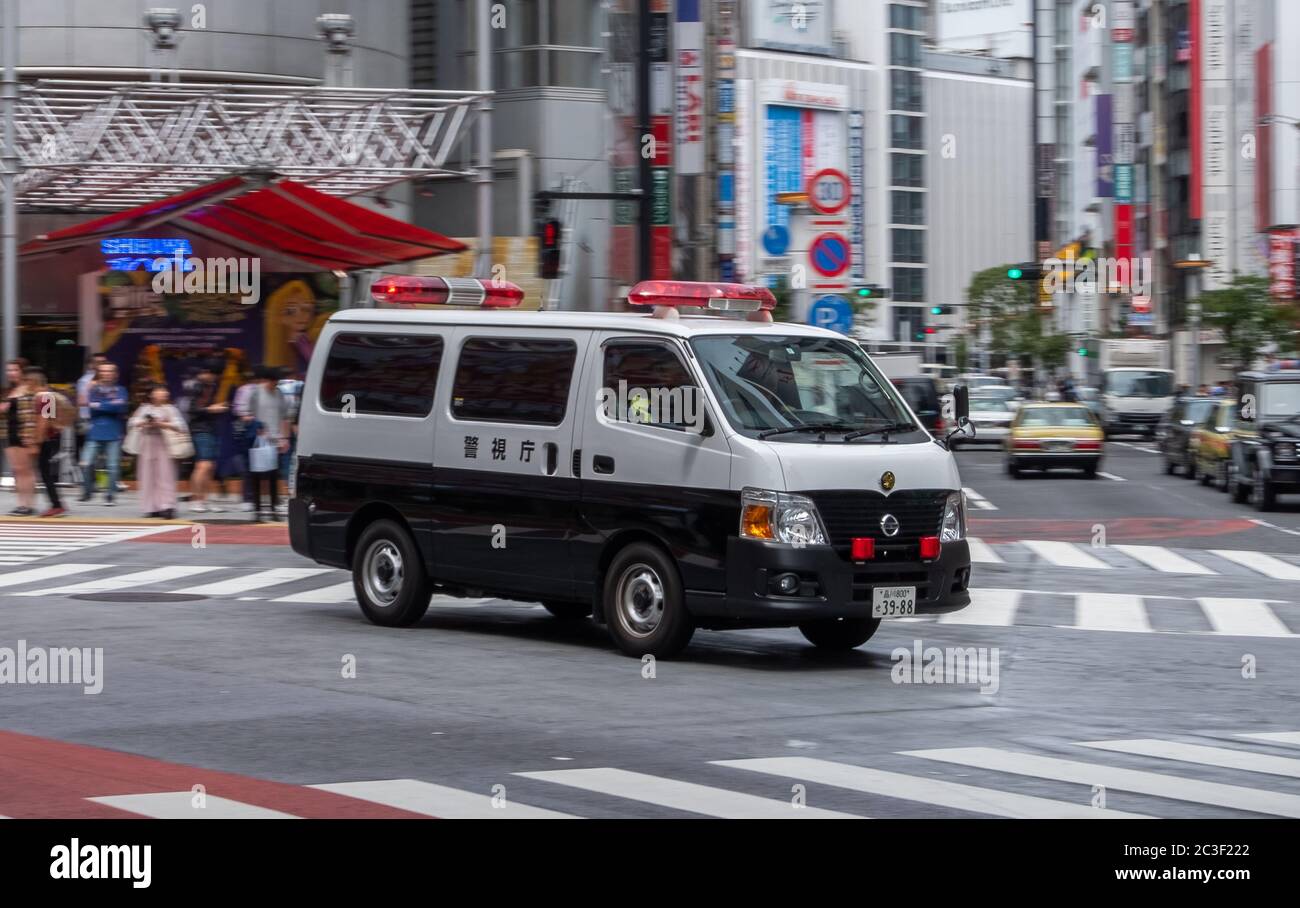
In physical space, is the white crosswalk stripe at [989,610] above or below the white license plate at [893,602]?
below

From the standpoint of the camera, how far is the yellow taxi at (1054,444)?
38844 millimetres

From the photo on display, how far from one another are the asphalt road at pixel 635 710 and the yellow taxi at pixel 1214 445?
15.5 m

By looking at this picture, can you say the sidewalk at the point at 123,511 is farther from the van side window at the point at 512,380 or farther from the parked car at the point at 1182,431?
the parked car at the point at 1182,431

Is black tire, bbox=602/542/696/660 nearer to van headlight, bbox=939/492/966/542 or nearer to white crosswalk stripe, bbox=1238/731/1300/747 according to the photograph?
van headlight, bbox=939/492/966/542

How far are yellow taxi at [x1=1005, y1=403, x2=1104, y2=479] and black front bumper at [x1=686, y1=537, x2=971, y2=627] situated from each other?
2741 centimetres

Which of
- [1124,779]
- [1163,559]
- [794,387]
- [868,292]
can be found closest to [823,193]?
[1163,559]

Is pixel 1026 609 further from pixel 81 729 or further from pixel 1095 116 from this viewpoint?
pixel 1095 116

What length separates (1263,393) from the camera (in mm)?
31359

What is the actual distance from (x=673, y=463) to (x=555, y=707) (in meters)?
2.25

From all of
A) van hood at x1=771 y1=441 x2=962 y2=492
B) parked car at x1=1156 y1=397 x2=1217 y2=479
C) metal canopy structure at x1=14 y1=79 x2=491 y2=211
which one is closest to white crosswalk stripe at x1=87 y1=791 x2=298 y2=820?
van hood at x1=771 y1=441 x2=962 y2=492

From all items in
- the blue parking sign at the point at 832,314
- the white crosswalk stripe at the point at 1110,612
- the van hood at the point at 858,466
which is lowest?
the white crosswalk stripe at the point at 1110,612

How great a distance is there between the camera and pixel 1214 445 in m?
34.3

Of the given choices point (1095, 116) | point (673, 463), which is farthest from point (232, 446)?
point (1095, 116)

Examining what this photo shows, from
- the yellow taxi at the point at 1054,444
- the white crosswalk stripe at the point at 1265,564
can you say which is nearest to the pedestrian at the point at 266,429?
the white crosswalk stripe at the point at 1265,564
